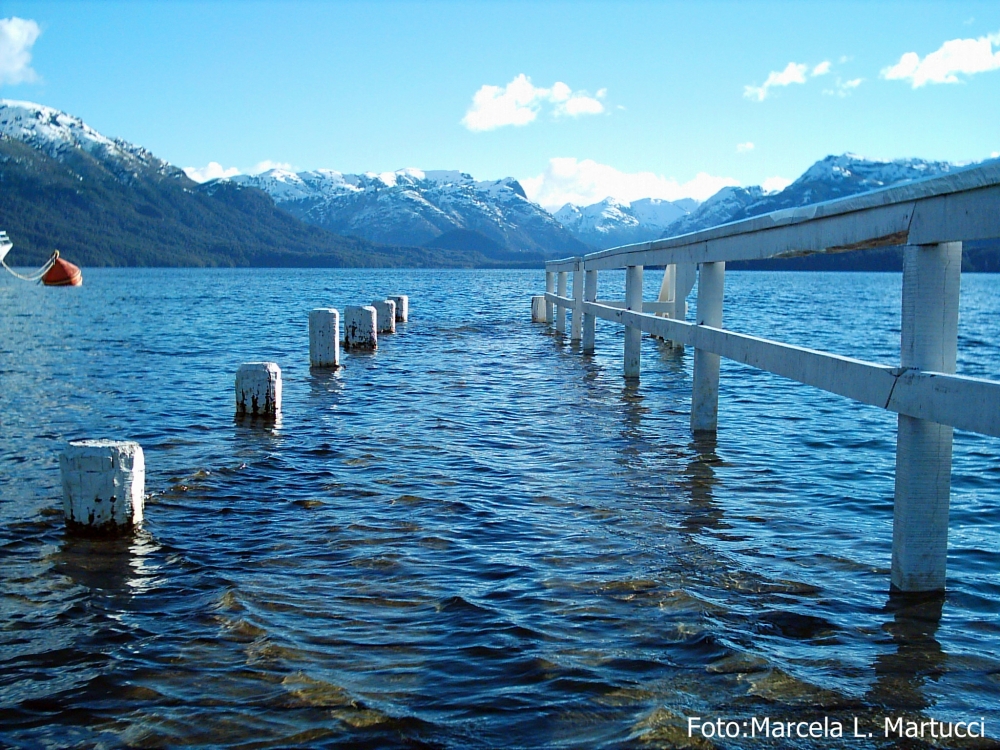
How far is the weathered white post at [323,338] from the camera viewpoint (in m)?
15.1

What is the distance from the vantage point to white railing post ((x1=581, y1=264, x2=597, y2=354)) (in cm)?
1695

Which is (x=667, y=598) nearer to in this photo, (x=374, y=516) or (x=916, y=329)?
(x=916, y=329)

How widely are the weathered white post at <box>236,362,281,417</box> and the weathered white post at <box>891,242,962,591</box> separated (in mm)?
7384

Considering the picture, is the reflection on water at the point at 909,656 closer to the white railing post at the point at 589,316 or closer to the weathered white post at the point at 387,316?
the white railing post at the point at 589,316

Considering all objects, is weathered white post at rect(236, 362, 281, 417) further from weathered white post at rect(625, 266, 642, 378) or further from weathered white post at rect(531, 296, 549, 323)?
weathered white post at rect(531, 296, 549, 323)

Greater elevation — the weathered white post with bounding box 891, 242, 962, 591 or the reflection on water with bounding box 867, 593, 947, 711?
the weathered white post with bounding box 891, 242, 962, 591

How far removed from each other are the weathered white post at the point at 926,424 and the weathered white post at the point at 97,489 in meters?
4.66

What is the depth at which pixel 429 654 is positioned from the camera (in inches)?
154

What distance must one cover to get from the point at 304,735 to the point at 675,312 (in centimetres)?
1439

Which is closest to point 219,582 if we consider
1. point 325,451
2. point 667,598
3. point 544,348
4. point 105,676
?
point 105,676

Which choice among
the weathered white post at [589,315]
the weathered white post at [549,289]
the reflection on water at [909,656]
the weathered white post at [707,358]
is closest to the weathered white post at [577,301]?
the weathered white post at [589,315]

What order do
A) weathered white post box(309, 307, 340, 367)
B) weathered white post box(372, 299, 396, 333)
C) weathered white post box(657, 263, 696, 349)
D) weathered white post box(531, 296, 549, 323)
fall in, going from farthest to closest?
weathered white post box(531, 296, 549, 323), weathered white post box(372, 299, 396, 333), weathered white post box(657, 263, 696, 349), weathered white post box(309, 307, 340, 367)

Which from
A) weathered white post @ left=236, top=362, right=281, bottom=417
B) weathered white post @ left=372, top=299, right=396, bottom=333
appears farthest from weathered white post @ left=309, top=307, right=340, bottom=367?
weathered white post @ left=372, top=299, right=396, bottom=333

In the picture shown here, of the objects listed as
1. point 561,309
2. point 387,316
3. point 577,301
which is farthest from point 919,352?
point 387,316
